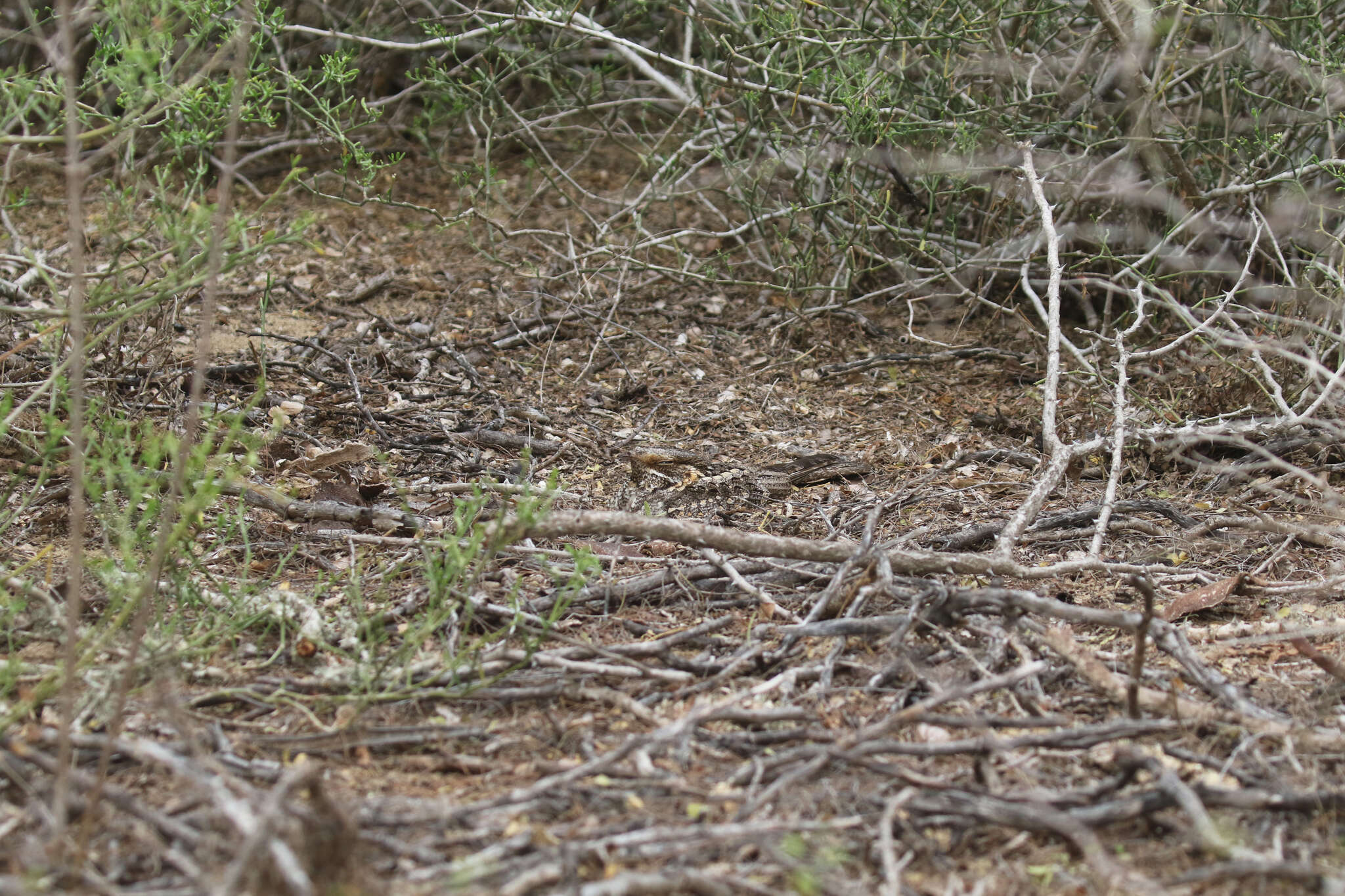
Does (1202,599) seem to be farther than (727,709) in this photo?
Yes

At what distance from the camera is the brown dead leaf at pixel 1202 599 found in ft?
8.68

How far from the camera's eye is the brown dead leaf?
2645 mm

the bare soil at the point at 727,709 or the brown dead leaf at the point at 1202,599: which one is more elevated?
the brown dead leaf at the point at 1202,599

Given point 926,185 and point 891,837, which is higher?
point 926,185

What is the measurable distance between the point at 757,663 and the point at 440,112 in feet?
14.1

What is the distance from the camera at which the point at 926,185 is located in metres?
4.39

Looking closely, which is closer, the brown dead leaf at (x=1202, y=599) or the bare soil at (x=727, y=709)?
the bare soil at (x=727, y=709)

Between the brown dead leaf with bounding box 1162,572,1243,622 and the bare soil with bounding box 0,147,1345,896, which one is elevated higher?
the brown dead leaf with bounding box 1162,572,1243,622

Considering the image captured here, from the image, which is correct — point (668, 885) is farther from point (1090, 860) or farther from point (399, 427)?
point (399, 427)

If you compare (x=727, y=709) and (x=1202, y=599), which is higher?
(x=1202, y=599)

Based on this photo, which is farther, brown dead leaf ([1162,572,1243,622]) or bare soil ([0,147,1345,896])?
brown dead leaf ([1162,572,1243,622])

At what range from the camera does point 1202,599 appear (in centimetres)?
266

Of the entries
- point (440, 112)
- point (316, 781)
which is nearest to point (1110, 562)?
point (316, 781)

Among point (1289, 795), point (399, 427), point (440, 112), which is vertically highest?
point (1289, 795)
